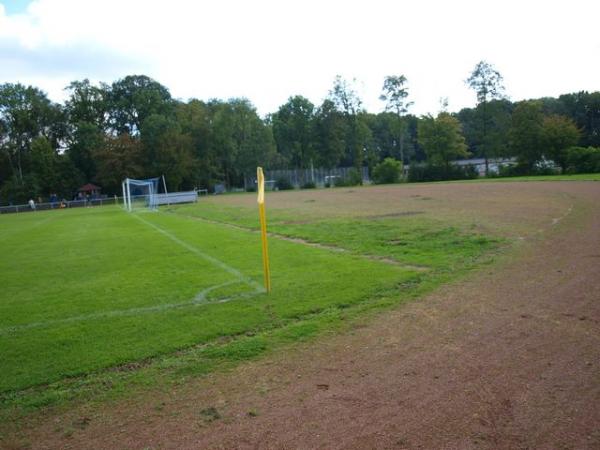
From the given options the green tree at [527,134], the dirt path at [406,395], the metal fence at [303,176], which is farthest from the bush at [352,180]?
the dirt path at [406,395]

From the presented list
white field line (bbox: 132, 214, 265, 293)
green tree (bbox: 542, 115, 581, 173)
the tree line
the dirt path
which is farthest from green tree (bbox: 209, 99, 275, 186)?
the dirt path

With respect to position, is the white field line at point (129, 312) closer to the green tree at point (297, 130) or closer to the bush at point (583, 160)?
the bush at point (583, 160)

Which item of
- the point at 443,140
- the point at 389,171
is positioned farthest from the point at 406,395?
the point at 389,171

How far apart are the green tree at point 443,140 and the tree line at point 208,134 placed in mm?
130

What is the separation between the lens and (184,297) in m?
6.88

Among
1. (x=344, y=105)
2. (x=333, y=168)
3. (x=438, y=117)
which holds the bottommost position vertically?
(x=333, y=168)

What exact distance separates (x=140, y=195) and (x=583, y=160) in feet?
152

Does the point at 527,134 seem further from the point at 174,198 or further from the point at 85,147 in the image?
the point at 85,147

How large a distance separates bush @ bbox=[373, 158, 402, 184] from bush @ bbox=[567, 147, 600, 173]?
20363 mm

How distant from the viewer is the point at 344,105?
70312 mm

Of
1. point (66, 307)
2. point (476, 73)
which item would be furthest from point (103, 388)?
point (476, 73)

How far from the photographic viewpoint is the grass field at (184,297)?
177 inches

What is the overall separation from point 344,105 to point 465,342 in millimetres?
68932

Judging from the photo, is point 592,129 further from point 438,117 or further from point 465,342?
point 465,342
